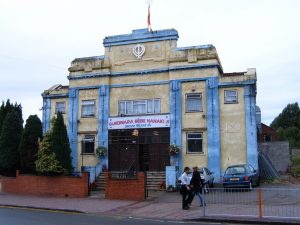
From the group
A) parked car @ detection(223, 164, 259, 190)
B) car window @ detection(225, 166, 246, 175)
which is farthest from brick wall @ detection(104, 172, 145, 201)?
car window @ detection(225, 166, 246, 175)

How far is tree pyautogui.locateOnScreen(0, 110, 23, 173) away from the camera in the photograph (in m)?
28.4

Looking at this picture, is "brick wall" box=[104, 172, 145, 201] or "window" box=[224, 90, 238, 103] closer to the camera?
"brick wall" box=[104, 172, 145, 201]

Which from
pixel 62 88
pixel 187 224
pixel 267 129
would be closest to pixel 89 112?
pixel 62 88

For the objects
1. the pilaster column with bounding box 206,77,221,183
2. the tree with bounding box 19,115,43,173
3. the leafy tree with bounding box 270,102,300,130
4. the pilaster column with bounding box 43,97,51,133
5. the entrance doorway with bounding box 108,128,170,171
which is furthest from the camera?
the leafy tree with bounding box 270,102,300,130

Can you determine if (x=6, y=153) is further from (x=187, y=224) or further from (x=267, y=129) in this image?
(x=267, y=129)

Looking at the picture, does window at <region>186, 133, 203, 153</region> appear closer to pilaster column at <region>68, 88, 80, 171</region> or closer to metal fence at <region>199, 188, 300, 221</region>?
pilaster column at <region>68, 88, 80, 171</region>

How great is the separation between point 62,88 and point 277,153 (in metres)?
19.2

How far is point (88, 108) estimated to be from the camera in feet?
106

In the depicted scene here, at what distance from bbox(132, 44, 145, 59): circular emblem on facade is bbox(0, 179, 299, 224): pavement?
10349 mm

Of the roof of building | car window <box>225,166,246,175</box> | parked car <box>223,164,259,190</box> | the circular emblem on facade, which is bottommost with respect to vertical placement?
parked car <box>223,164,259,190</box>

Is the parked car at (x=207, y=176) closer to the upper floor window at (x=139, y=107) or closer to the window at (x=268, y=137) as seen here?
the upper floor window at (x=139, y=107)

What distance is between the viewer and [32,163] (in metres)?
26.8

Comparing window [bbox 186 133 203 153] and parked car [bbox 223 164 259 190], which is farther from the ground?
window [bbox 186 133 203 153]

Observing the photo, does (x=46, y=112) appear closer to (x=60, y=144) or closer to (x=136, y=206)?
(x=60, y=144)
